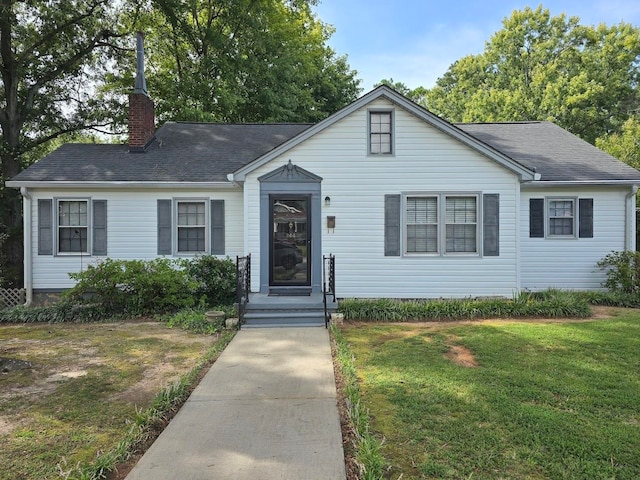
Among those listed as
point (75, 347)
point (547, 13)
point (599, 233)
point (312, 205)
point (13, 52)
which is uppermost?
point (547, 13)

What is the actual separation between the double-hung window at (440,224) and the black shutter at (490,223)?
179 mm

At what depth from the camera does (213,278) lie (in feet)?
30.5

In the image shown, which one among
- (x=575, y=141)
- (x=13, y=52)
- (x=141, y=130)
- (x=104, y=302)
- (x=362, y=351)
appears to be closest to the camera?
(x=362, y=351)

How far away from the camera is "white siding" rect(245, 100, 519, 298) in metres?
9.15

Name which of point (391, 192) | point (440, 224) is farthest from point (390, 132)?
point (440, 224)

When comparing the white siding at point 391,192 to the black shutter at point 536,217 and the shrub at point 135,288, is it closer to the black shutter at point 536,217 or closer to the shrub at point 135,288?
the black shutter at point 536,217

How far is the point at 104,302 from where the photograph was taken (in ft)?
28.3

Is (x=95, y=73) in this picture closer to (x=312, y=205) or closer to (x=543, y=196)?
(x=312, y=205)

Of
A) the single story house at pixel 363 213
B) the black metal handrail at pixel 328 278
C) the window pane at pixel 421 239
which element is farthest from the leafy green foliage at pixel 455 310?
the window pane at pixel 421 239

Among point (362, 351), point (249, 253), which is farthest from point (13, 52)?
point (362, 351)

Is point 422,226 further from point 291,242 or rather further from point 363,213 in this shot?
point 291,242

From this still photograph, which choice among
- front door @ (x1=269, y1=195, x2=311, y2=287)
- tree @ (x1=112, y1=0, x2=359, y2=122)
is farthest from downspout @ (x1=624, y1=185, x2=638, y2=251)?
tree @ (x1=112, y1=0, x2=359, y2=122)

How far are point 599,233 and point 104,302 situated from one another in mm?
12250

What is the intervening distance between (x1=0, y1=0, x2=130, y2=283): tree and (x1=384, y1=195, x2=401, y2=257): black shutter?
11367 mm
